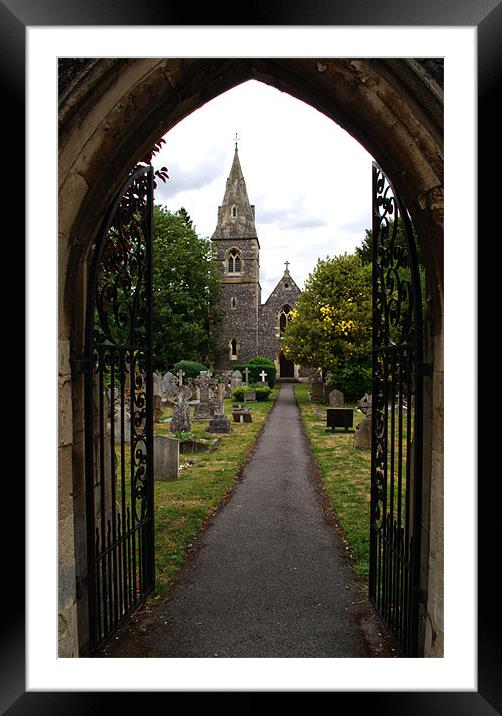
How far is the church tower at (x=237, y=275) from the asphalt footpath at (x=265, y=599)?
31877 mm

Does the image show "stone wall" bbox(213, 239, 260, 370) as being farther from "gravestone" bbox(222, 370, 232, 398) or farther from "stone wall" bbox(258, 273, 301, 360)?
"gravestone" bbox(222, 370, 232, 398)

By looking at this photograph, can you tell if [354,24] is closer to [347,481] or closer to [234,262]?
[347,481]

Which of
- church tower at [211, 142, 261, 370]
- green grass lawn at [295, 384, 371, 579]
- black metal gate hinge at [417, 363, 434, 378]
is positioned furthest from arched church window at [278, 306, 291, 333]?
black metal gate hinge at [417, 363, 434, 378]

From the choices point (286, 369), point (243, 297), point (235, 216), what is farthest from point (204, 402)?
point (235, 216)

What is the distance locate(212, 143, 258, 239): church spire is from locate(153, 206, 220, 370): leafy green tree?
4404 mm

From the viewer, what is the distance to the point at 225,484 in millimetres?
8344

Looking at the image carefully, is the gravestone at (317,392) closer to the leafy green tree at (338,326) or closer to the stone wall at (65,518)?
the leafy green tree at (338,326)

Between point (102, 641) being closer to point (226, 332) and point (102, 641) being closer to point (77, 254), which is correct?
point (77, 254)

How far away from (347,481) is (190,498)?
2996mm

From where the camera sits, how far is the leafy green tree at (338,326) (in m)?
20.8

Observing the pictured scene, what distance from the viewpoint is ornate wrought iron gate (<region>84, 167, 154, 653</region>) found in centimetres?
295

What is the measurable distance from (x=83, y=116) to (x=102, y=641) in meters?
3.32

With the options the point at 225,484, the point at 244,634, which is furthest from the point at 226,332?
the point at 244,634

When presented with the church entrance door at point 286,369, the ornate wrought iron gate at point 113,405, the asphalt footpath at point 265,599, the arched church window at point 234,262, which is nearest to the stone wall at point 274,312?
the church entrance door at point 286,369
